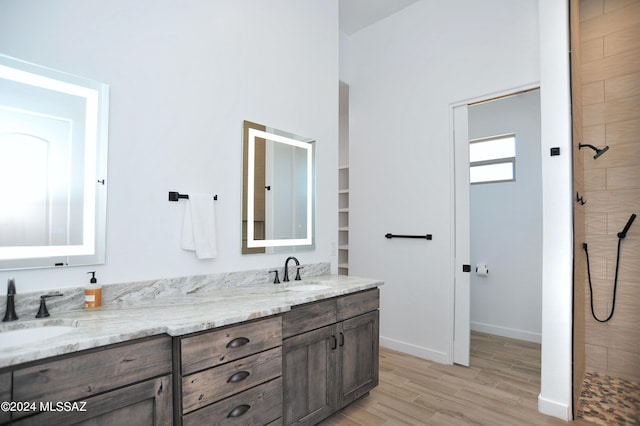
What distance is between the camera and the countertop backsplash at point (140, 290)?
1456 millimetres

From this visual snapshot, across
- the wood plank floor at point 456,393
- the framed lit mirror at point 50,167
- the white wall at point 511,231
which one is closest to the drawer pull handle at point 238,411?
the wood plank floor at point 456,393

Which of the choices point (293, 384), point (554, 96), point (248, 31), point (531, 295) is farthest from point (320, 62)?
point (531, 295)

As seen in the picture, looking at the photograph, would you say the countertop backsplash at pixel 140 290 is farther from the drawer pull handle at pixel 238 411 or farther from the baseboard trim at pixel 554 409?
the baseboard trim at pixel 554 409

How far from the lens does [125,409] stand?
1238mm

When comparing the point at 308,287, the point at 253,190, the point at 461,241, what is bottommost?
the point at 308,287

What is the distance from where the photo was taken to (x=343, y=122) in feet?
18.7

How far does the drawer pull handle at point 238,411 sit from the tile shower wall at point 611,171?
3048 millimetres

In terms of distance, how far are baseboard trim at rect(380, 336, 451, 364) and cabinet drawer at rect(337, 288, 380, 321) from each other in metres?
Result: 1.24

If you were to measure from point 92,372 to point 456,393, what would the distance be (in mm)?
2509

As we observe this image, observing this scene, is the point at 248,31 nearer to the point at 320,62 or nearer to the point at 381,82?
the point at 320,62

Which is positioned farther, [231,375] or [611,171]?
[611,171]

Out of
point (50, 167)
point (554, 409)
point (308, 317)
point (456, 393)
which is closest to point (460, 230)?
point (456, 393)

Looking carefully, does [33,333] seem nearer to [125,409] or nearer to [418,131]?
[125,409]

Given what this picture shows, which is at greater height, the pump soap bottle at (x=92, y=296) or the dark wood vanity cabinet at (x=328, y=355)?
the pump soap bottle at (x=92, y=296)
